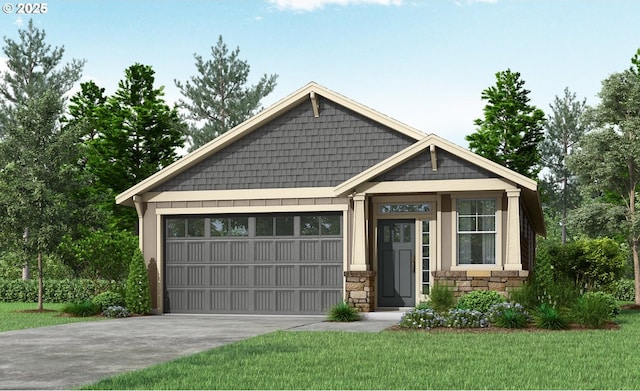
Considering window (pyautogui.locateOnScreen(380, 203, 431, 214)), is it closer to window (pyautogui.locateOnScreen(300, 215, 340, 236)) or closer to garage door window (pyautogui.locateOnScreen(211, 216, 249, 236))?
window (pyautogui.locateOnScreen(300, 215, 340, 236))

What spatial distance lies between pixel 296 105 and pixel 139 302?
21.1 ft

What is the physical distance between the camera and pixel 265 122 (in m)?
20.7

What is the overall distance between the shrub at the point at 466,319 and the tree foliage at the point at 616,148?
10057 millimetres

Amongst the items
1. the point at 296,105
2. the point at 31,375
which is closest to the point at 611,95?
the point at 296,105

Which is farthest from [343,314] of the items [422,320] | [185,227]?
[185,227]

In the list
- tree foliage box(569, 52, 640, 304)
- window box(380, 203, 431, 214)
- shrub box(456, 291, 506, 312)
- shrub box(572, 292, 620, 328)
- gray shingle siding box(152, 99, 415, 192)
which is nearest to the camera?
shrub box(572, 292, 620, 328)

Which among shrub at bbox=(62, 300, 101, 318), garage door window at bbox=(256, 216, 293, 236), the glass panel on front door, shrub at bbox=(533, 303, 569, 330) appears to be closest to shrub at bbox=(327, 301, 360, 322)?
the glass panel on front door

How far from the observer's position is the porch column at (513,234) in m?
17.8

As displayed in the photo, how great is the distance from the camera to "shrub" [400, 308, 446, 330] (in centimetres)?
1488

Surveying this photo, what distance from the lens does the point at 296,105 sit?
20.6 m

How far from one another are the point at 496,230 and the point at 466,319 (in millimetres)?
3899

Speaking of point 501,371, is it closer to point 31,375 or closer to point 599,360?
point 599,360

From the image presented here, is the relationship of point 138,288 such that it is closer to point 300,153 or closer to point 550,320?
point 300,153

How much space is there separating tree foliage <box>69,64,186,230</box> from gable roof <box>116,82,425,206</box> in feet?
43.7
